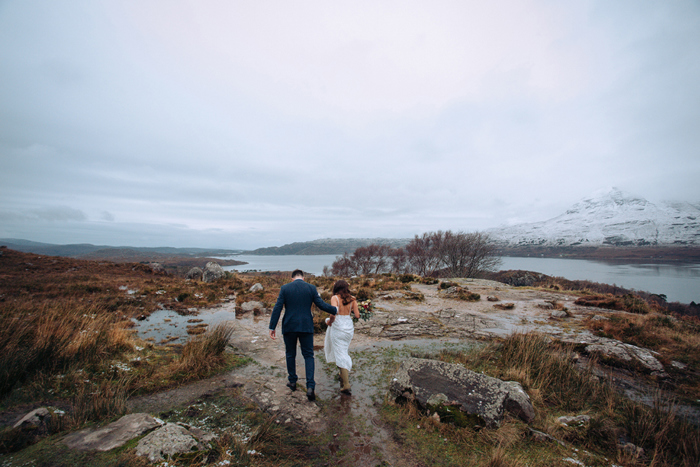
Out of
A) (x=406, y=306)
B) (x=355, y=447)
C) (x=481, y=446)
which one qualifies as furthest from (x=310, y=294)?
(x=406, y=306)

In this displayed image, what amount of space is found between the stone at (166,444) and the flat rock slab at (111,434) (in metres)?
0.30

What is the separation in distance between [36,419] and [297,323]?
11.7 ft

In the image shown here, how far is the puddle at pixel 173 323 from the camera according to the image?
27.9 ft

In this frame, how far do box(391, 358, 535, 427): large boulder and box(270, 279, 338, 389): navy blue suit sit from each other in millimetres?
1820

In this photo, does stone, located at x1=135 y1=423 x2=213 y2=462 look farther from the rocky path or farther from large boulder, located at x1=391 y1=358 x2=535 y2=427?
large boulder, located at x1=391 y1=358 x2=535 y2=427

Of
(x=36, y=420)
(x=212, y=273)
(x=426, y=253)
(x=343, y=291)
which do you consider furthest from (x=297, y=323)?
(x=426, y=253)

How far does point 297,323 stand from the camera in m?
4.91

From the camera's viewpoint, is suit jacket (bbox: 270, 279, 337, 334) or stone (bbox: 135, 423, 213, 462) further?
suit jacket (bbox: 270, 279, 337, 334)

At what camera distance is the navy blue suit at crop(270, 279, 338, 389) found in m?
4.91

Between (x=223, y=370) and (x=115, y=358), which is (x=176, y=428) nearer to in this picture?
(x=223, y=370)

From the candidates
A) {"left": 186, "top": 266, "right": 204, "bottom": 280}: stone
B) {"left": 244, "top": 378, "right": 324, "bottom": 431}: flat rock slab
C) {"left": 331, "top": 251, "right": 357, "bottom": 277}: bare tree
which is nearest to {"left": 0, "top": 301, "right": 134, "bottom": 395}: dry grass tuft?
{"left": 244, "top": 378, "right": 324, "bottom": 431}: flat rock slab

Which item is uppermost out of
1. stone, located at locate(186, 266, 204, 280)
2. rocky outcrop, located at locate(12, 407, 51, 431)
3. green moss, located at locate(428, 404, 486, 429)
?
rocky outcrop, located at locate(12, 407, 51, 431)

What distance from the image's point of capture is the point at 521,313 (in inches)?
509

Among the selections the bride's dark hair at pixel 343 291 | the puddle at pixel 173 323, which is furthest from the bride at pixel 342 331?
the puddle at pixel 173 323
